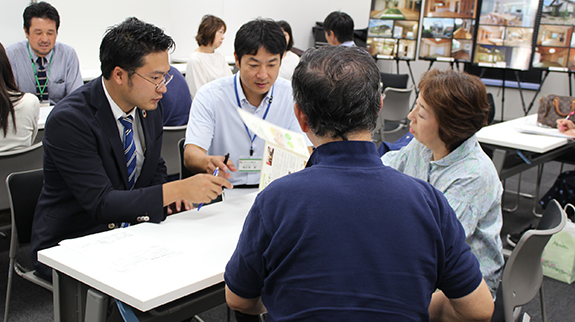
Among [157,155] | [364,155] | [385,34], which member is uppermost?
[385,34]

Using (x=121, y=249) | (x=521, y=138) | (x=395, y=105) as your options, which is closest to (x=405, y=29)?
(x=395, y=105)

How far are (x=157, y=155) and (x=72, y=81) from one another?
8.35ft

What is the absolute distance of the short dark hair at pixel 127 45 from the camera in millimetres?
1681

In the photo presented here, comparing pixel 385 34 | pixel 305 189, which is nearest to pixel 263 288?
pixel 305 189

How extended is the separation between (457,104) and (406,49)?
20.2 ft

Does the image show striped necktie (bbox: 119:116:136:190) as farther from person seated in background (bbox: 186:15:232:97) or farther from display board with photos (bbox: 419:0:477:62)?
display board with photos (bbox: 419:0:477:62)

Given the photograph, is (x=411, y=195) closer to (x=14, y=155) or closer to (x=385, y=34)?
(x=14, y=155)

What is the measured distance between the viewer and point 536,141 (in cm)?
321

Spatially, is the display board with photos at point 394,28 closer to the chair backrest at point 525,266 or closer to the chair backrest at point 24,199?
the chair backrest at point 525,266

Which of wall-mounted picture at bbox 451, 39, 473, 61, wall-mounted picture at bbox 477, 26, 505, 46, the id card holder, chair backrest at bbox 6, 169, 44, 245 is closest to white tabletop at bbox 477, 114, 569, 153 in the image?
the id card holder

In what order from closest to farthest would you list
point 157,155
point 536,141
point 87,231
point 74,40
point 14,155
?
point 87,231 < point 157,155 < point 14,155 < point 536,141 < point 74,40

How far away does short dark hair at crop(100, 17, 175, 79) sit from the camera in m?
1.68

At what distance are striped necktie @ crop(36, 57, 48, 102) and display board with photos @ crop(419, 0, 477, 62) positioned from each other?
17.5 ft

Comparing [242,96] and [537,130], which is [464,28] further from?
[242,96]
